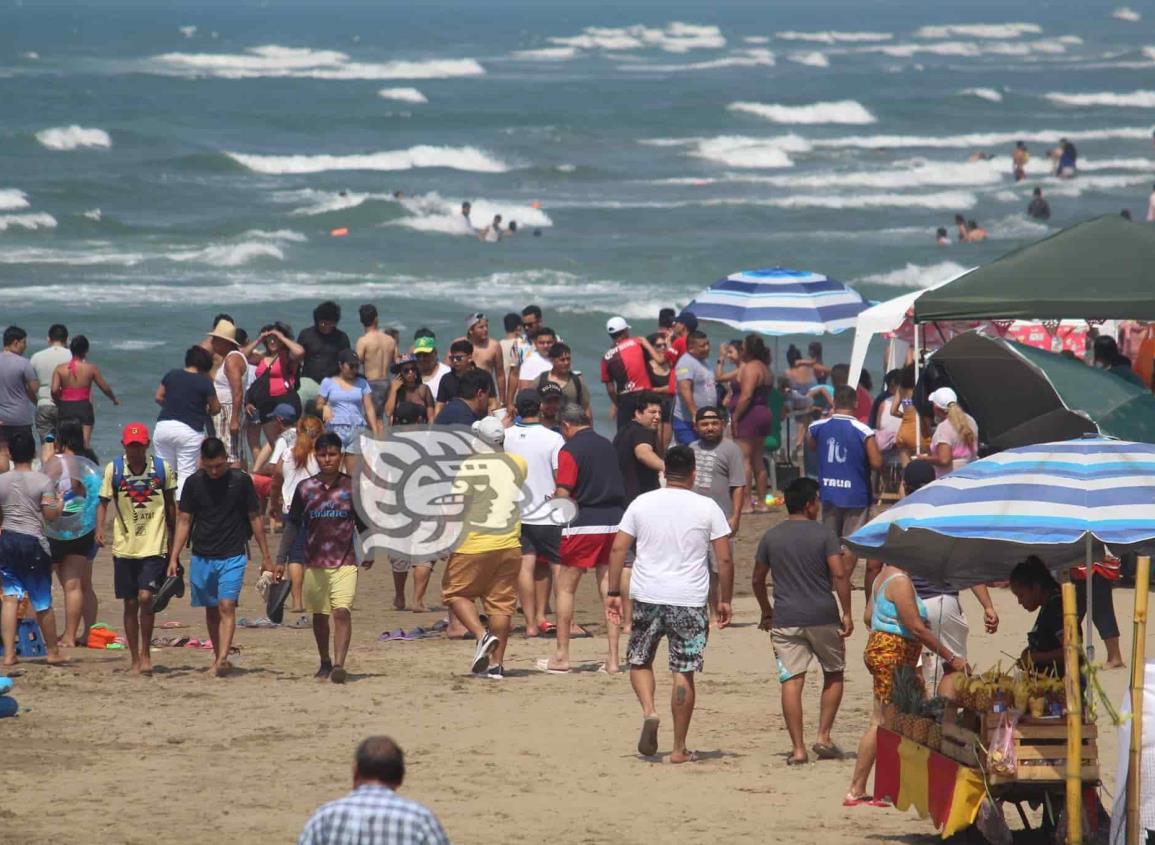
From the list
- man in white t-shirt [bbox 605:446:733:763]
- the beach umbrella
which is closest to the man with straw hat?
the beach umbrella

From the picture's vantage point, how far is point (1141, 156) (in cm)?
5716

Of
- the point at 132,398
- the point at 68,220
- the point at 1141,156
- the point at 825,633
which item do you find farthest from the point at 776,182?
the point at 825,633

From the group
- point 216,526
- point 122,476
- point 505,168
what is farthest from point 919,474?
point 505,168

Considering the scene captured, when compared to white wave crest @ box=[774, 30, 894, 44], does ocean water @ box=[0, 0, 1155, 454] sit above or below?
below

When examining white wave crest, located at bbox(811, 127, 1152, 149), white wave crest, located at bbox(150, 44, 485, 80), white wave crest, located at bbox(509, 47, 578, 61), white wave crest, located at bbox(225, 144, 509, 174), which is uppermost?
white wave crest, located at bbox(509, 47, 578, 61)

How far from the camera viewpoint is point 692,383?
1432 centimetres

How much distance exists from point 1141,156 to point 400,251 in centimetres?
2850

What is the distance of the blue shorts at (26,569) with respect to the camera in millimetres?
10109

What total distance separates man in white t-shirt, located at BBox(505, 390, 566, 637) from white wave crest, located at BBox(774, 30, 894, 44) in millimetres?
103860

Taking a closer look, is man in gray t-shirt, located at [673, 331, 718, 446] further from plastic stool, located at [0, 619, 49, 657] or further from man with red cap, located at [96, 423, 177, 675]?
plastic stool, located at [0, 619, 49, 657]

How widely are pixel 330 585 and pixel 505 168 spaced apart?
148 ft

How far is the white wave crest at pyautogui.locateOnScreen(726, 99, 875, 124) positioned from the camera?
6931 cm

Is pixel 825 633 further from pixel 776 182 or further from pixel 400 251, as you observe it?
pixel 776 182

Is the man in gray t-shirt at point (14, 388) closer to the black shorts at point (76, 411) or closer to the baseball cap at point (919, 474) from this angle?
the black shorts at point (76, 411)
